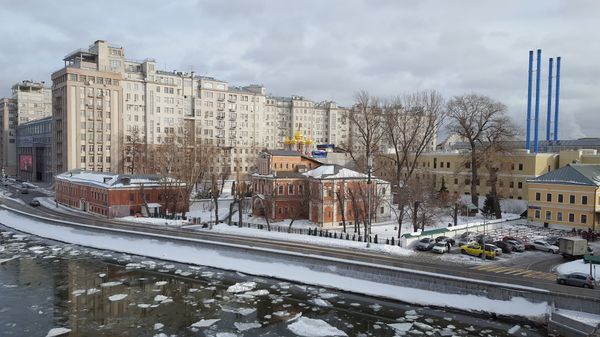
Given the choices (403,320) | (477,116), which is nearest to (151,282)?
(403,320)

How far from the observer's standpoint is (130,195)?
64.6 metres

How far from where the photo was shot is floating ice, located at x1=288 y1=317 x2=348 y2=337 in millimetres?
25500

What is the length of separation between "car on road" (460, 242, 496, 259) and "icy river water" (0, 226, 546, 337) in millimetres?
10814

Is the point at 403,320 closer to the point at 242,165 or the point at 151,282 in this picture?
the point at 151,282

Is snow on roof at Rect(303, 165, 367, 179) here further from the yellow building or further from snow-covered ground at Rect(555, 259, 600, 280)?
snow-covered ground at Rect(555, 259, 600, 280)

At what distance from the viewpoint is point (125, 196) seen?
64125 mm

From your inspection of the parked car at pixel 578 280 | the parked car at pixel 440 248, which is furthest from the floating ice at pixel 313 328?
the parked car at pixel 440 248

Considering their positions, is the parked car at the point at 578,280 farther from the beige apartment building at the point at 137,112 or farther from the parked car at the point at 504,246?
the beige apartment building at the point at 137,112

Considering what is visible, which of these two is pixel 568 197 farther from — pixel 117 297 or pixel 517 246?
pixel 117 297

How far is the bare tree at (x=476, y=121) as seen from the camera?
61938 mm

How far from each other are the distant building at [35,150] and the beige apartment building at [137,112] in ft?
37.5

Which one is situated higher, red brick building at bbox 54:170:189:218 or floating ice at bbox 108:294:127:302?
red brick building at bbox 54:170:189:218

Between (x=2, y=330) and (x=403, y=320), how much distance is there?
22198mm

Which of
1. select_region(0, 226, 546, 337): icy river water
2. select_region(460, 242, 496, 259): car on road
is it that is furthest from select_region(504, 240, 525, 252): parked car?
select_region(0, 226, 546, 337): icy river water
